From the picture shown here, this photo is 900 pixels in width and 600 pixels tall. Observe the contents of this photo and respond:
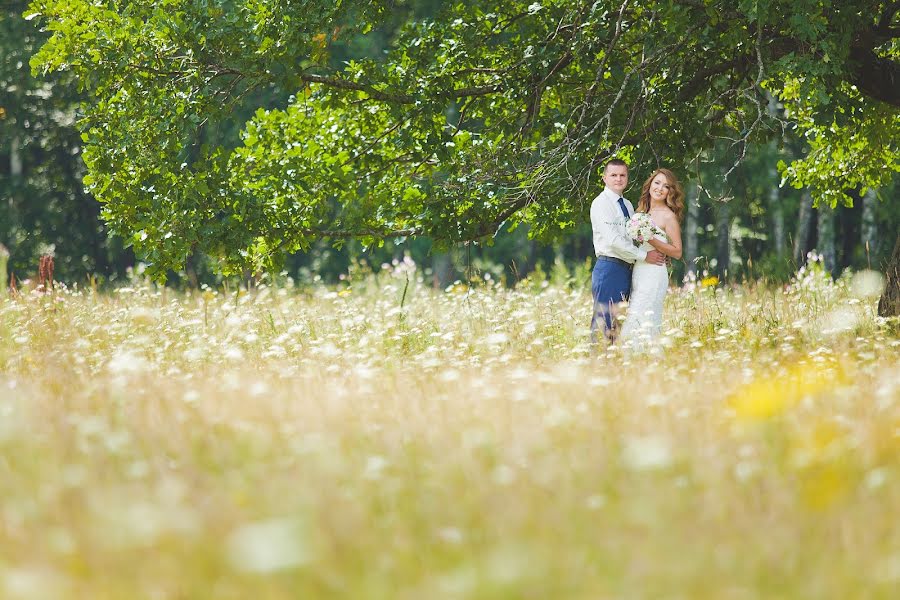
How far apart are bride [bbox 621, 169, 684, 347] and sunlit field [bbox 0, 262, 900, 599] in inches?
28.2

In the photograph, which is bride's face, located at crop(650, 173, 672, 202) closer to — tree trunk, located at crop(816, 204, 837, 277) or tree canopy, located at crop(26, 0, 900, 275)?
tree canopy, located at crop(26, 0, 900, 275)

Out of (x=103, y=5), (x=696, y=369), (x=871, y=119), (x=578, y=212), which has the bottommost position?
(x=696, y=369)

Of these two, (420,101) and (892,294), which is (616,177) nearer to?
(420,101)

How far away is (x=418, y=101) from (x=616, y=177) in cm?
240

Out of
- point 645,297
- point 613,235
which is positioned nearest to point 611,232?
point 613,235

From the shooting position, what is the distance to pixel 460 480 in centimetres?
364

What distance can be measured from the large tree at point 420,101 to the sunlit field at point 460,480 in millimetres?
2457

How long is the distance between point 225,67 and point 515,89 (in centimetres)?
294

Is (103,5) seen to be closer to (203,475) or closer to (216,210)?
(216,210)

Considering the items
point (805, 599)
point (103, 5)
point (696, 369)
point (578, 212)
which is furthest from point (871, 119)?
point (805, 599)

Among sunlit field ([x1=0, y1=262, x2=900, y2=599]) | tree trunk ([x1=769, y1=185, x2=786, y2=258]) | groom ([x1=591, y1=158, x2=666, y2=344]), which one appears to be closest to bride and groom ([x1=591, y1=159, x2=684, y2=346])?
groom ([x1=591, y1=158, x2=666, y2=344])

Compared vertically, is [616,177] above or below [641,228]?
above

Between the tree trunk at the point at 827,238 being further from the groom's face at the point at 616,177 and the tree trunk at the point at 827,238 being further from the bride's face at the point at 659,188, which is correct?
Result: the groom's face at the point at 616,177

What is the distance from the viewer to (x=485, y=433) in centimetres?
411
